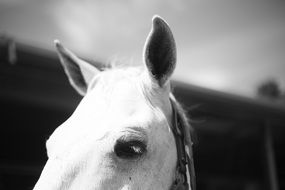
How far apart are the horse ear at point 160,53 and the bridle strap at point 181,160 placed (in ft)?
0.89

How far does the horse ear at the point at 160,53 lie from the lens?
173 centimetres

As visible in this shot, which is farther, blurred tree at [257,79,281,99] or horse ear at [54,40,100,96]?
blurred tree at [257,79,281,99]

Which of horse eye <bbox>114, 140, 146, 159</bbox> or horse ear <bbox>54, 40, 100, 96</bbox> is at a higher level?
horse ear <bbox>54, 40, 100, 96</bbox>

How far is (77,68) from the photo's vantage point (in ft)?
7.90

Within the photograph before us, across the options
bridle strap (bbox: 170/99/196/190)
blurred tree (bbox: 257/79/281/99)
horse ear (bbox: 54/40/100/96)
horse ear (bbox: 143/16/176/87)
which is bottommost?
blurred tree (bbox: 257/79/281/99)

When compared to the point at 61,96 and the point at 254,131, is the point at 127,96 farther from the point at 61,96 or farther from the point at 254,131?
the point at 254,131

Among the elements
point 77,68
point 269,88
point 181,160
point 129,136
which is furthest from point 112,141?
point 269,88

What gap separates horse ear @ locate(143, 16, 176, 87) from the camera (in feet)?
5.67

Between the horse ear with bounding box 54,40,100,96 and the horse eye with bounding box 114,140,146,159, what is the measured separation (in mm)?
992

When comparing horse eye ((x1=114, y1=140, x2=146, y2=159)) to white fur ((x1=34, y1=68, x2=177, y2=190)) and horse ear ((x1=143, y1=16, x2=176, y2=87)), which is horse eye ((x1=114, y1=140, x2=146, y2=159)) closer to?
white fur ((x1=34, y1=68, x2=177, y2=190))

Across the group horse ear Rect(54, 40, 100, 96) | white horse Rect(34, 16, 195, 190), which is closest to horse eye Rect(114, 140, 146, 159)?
white horse Rect(34, 16, 195, 190)

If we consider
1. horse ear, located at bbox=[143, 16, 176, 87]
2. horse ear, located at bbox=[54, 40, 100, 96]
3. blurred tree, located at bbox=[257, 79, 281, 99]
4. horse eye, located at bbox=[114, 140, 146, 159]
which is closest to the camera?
horse eye, located at bbox=[114, 140, 146, 159]

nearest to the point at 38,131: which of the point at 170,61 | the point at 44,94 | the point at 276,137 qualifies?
the point at 44,94

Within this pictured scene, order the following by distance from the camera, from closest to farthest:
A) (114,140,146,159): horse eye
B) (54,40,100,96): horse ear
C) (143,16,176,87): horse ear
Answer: (114,140,146,159): horse eye < (143,16,176,87): horse ear < (54,40,100,96): horse ear
